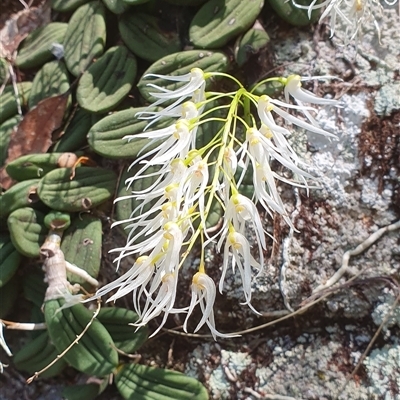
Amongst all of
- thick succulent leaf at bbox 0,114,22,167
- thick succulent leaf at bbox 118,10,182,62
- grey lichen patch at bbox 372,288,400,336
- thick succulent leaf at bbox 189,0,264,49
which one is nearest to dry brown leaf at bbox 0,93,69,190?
thick succulent leaf at bbox 0,114,22,167

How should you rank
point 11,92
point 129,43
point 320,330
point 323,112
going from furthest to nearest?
1. point 11,92
2. point 129,43
3. point 323,112
4. point 320,330

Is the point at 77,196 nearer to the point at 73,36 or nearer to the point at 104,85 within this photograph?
the point at 104,85

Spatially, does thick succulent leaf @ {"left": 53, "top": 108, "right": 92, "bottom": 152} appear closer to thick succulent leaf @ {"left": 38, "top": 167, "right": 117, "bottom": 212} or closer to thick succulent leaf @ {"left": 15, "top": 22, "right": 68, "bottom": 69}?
thick succulent leaf @ {"left": 38, "top": 167, "right": 117, "bottom": 212}

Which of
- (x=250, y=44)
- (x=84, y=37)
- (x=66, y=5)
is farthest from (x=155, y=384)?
(x=66, y=5)

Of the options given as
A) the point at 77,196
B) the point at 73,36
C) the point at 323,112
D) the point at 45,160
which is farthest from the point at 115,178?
the point at 323,112

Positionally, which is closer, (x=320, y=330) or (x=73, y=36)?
(x=320, y=330)

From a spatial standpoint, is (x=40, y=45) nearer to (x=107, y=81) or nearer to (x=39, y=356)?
(x=107, y=81)

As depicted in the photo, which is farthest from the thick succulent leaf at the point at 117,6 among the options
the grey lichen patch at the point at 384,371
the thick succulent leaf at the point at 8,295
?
the grey lichen patch at the point at 384,371
